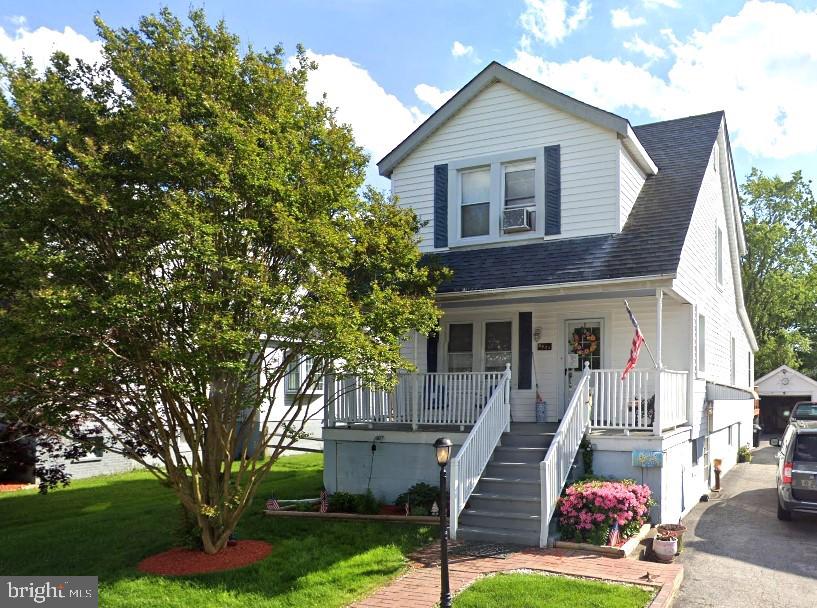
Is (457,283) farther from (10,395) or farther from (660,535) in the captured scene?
(10,395)

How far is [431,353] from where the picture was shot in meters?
14.0

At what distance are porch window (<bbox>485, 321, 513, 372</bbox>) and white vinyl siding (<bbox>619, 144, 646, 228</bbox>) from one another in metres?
3.09

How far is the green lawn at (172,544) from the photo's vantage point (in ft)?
24.8

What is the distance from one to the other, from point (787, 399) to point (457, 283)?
2935 cm

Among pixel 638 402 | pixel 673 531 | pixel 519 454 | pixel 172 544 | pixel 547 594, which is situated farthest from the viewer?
pixel 638 402

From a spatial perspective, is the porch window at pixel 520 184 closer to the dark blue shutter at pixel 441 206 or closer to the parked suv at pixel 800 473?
the dark blue shutter at pixel 441 206

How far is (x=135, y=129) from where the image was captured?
7.88 m

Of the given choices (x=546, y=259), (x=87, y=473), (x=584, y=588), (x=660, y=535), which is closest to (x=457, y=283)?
(x=546, y=259)

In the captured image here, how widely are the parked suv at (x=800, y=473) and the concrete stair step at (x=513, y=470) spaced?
417 cm

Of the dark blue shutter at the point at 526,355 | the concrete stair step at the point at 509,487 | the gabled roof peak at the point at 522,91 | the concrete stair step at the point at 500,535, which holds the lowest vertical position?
the concrete stair step at the point at 500,535

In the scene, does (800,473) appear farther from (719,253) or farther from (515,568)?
(719,253)

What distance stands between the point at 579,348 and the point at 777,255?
3206 centimetres

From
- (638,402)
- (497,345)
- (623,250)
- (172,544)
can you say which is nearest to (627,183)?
(623,250)

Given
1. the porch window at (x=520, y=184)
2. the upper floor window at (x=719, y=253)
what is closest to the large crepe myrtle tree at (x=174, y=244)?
the porch window at (x=520, y=184)
